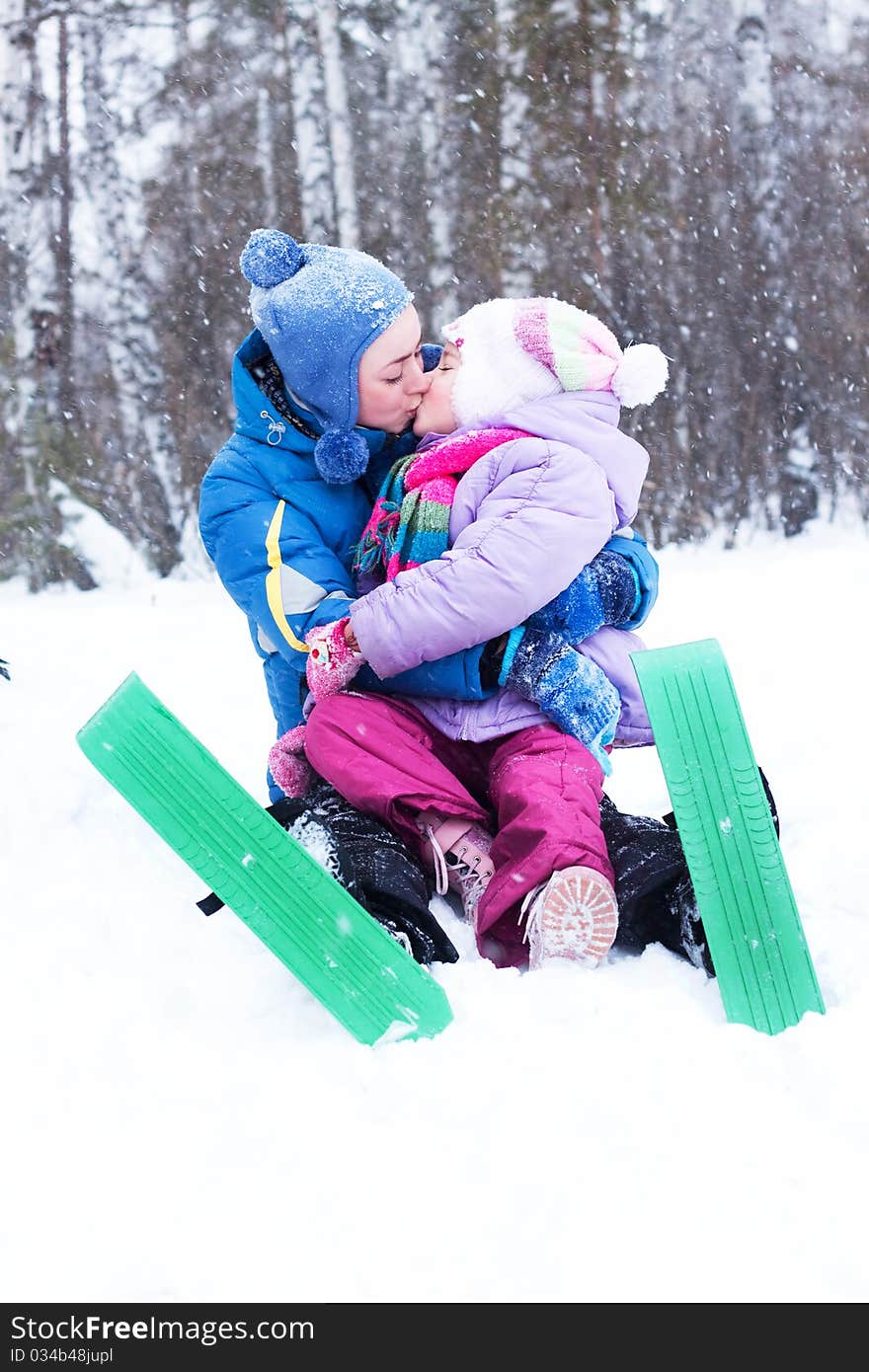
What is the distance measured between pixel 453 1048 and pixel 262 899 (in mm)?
307

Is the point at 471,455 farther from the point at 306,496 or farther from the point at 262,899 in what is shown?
the point at 262,899

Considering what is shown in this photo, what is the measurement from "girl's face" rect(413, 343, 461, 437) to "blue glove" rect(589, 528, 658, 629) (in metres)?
0.36

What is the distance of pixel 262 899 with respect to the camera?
1.52m

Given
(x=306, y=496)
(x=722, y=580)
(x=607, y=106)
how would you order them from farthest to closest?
(x=607, y=106)
(x=722, y=580)
(x=306, y=496)

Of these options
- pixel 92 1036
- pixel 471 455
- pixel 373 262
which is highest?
pixel 373 262

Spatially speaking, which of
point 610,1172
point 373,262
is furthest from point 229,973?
point 373,262

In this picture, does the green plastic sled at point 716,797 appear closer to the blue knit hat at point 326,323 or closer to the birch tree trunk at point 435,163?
the blue knit hat at point 326,323

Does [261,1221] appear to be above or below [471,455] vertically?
below

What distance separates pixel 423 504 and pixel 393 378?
11.2 inches

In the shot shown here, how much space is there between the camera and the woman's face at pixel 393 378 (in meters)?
2.07

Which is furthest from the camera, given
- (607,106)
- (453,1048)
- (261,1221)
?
(607,106)

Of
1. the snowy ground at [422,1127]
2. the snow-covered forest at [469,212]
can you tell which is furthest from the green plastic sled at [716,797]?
the snow-covered forest at [469,212]

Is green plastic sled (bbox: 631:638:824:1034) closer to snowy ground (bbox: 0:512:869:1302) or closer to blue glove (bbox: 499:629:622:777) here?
snowy ground (bbox: 0:512:869:1302)

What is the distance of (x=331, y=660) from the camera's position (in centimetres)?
193
